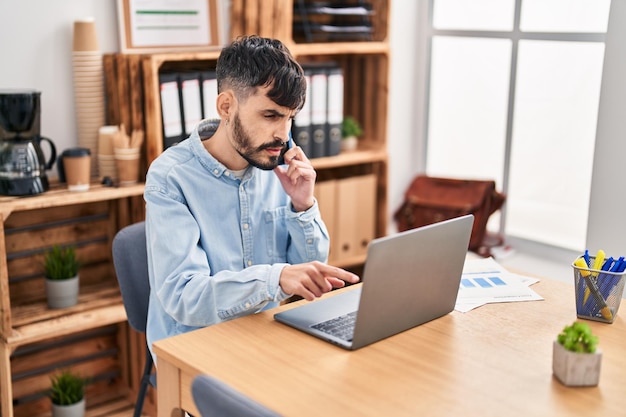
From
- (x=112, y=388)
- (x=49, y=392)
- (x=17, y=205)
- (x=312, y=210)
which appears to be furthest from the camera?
(x=112, y=388)

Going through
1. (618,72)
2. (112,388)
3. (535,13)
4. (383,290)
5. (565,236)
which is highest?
(535,13)

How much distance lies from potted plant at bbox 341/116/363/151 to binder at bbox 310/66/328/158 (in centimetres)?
18

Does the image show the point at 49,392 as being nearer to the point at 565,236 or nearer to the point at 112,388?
the point at 112,388

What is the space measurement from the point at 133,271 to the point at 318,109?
1.20m

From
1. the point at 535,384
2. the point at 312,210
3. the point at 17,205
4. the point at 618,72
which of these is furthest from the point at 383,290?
the point at 618,72

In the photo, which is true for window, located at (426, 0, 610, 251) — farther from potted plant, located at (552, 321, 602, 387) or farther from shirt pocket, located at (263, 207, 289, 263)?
potted plant, located at (552, 321, 602, 387)

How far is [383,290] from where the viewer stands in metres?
1.49

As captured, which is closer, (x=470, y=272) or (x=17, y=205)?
(x=470, y=272)

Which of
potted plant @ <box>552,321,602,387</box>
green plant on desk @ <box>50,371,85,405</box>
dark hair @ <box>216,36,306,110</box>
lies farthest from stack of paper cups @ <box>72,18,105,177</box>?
Result: potted plant @ <box>552,321,602,387</box>

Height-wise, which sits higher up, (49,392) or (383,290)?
(383,290)

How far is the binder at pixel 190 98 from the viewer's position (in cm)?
265

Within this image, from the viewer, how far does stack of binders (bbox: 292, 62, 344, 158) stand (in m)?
3.00

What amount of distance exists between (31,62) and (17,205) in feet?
1.77

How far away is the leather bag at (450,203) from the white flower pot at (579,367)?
5.78ft
